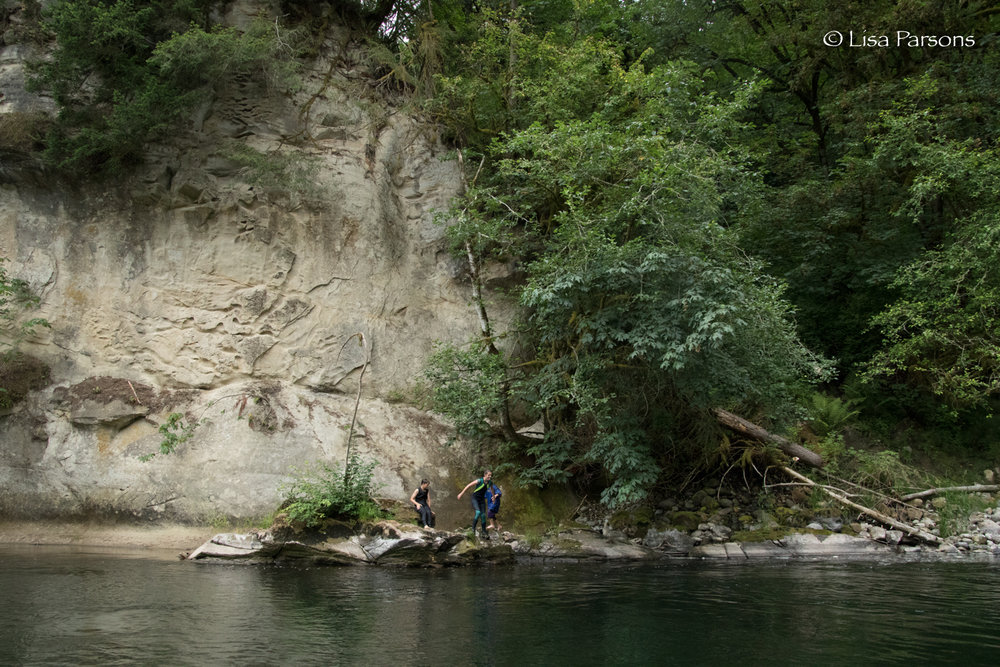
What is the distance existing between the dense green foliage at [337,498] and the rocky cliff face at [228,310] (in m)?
1.96

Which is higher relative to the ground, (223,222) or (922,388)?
(223,222)

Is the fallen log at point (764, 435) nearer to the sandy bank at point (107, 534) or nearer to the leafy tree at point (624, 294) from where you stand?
the leafy tree at point (624, 294)

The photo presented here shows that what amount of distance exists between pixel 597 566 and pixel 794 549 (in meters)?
4.25

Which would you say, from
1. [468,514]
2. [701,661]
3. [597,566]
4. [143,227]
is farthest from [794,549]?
[143,227]

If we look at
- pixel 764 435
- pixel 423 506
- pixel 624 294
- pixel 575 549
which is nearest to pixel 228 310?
pixel 423 506

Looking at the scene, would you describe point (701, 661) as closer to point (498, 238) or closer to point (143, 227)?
point (498, 238)

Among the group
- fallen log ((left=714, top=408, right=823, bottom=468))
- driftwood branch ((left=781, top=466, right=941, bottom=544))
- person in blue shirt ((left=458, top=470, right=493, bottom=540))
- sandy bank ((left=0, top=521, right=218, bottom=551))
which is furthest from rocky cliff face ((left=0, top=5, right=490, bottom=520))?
driftwood branch ((left=781, top=466, right=941, bottom=544))

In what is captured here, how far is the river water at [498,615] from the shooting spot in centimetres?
662

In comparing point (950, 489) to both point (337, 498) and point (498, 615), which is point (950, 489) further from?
point (337, 498)

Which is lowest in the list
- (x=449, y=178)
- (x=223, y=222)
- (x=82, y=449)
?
(x=82, y=449)

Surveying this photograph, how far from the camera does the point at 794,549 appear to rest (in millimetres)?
13969

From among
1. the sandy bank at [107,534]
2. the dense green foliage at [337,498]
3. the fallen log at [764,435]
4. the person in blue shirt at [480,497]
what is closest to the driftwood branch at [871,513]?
the fallen log at [764,435]

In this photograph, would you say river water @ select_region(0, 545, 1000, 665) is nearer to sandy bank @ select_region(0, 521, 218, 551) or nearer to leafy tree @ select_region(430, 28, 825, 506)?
sandy bank @ select_region(0, 521, 218, 551)

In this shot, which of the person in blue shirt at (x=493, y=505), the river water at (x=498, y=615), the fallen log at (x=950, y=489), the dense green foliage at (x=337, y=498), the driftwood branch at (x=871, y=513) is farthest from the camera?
the fallen log at (x=950, y=489)
